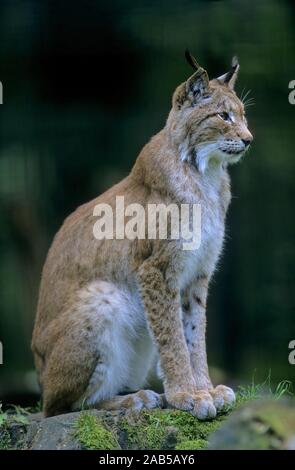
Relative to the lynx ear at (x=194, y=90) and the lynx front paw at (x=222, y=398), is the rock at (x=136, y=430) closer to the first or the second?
the lynx front paw at (x=222, y=398)

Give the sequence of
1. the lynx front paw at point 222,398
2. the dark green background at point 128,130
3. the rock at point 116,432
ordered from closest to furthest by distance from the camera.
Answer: the rock at point 116,432 < the lynx front paw at point 222,398 < the dark green background at point 128,130

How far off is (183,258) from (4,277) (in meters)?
4.05

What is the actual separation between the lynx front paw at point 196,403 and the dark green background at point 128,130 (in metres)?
3.28

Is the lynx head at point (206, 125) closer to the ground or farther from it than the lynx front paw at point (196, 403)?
farther from it

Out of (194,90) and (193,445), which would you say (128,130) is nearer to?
(194,90)

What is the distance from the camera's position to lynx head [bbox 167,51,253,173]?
5.62 meters

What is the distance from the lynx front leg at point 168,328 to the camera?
5.50 m

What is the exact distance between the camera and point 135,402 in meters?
5.50

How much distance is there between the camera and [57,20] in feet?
29.6

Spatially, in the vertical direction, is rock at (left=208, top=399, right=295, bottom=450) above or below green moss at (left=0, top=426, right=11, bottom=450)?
above

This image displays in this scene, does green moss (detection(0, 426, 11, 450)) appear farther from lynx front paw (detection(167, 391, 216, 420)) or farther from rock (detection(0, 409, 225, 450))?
lynx front paw (detection(167, 391, 216, 420))

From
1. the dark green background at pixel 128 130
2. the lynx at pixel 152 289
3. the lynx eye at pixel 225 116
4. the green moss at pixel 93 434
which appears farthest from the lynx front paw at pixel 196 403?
the dark green background at pixel 128 130

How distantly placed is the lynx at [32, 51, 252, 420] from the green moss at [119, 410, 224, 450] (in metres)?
0.07

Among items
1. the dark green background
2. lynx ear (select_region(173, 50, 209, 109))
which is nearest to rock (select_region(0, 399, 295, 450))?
lynx ear (select_region(173, 50, 209, 109))
